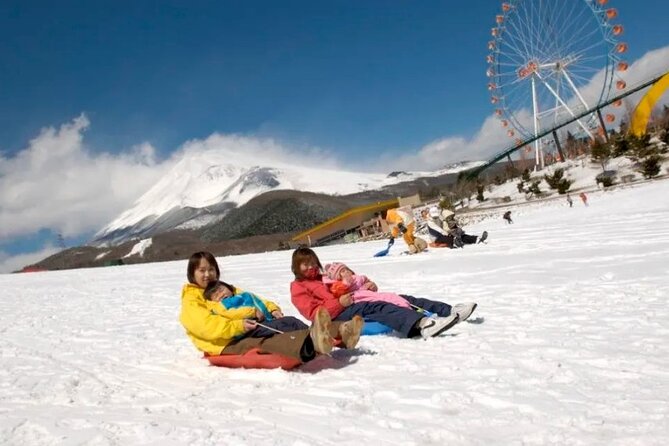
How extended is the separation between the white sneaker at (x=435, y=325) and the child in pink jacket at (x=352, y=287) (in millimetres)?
621

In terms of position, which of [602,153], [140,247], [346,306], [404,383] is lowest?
[404,383]

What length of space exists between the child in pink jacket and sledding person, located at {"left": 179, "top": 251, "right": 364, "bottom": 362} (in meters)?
0.98

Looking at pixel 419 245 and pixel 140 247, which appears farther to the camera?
pixel 140 247

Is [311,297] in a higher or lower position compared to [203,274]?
lower

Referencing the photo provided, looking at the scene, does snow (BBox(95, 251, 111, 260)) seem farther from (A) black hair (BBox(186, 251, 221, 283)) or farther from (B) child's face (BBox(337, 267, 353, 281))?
(A) black hair (BBox(186, 251, 221, 283))

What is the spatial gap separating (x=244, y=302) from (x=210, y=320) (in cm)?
39

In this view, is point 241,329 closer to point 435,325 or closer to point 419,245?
point 435,325

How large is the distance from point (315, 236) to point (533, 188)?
24.1 m

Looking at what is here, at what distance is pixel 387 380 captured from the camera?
3.90 metres

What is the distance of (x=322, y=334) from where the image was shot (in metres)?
4.09

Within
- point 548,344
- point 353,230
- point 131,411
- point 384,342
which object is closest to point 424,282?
point 384,342

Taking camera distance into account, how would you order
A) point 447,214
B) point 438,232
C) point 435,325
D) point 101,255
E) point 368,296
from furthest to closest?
point 101,255, point 438,232, point 447,214, point 368,296, point 435,325

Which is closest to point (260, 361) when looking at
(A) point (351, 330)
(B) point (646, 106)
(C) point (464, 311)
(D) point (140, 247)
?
(A) point (351, 330)

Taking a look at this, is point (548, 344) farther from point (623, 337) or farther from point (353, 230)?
point (353, 230)
